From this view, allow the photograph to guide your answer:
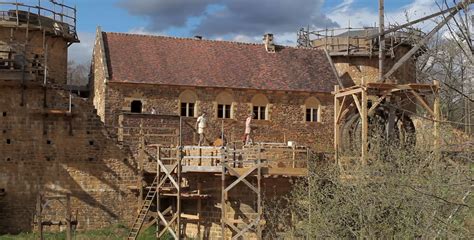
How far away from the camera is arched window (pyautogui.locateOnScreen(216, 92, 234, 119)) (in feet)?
103

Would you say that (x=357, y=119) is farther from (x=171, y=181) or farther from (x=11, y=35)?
(x=11, y=35)

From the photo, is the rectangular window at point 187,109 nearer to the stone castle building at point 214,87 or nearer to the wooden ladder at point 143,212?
the stone castle building at point 214,87

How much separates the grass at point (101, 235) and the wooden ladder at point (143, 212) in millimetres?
385

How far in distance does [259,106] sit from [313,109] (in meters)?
2.66

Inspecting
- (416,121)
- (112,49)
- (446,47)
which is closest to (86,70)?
(112,49)

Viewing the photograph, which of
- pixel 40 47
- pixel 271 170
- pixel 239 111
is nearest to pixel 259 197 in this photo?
pixel 271 170

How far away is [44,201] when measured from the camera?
2459 centimetres

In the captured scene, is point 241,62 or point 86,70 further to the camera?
point 86,70

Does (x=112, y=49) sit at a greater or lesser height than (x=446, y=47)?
greater

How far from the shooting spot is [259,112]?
105 feet

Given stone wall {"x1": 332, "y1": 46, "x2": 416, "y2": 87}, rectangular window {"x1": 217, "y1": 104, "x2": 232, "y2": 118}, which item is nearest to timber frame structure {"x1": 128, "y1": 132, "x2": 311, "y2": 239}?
rectangular window {"x1": 217, "y1": 104, "x2": 232, "y2": 118}

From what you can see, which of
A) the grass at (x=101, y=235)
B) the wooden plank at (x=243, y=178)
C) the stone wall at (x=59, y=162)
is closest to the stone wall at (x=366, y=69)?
the wooden plank at (x=243, y=178)

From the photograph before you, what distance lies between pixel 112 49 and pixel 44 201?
935 centimetres

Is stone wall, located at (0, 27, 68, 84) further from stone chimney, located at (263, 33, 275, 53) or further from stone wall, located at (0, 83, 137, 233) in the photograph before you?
stone chimney, located at (263, 33, 275, 53)
